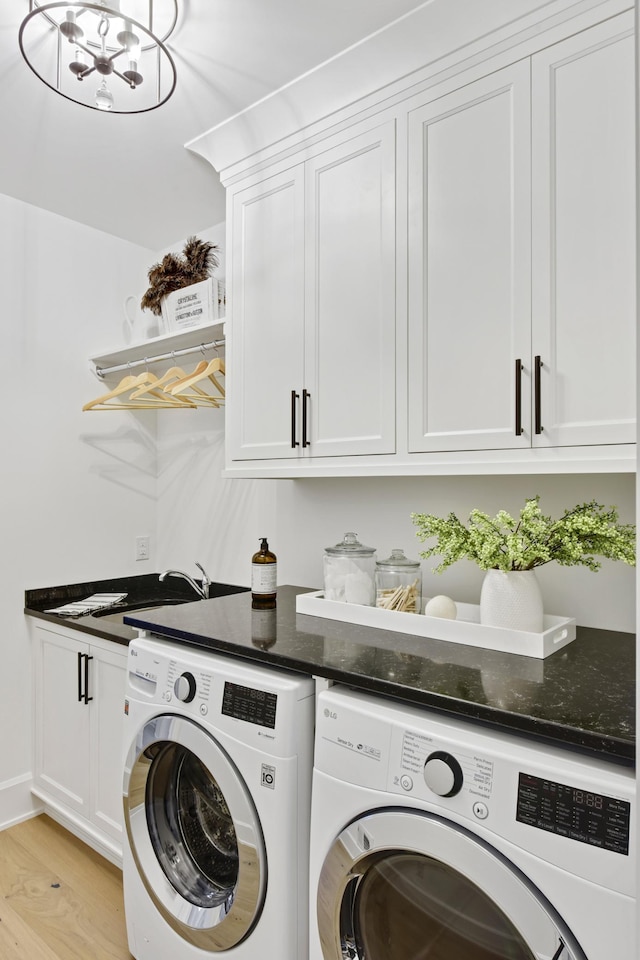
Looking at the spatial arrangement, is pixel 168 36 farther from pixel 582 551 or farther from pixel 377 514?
pixel 582 551

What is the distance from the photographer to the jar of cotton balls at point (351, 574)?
1737mm

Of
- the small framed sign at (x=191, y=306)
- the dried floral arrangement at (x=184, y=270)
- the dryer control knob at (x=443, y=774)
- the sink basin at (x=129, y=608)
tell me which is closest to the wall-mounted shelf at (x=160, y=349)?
the small framed sign at (x=191, y=306)

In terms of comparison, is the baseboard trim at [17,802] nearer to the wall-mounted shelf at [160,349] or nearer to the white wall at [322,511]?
the white wall at [322,511]

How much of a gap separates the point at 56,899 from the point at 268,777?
1267 mm

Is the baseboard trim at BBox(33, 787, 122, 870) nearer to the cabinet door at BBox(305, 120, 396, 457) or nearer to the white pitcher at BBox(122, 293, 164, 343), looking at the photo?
the cabinet door at BBox(305, 120, 396, 457)

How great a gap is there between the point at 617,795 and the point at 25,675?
2.37m

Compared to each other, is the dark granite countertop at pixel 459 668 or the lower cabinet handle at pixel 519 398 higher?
the lower cabinet handle at pixel 519 398

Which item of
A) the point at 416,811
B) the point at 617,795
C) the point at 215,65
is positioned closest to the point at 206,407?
the point at 215,65

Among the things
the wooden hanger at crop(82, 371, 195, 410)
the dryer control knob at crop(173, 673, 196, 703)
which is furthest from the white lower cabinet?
the wooden hanger at crop(82, 371, 195, 410)

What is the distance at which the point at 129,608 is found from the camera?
253 centimetres

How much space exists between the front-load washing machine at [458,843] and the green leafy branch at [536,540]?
418 millimetres

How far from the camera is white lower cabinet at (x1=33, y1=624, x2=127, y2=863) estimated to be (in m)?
2.02

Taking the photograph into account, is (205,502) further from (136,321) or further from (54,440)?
(136,321)

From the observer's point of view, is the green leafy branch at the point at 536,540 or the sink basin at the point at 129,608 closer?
the green leafy branch at the point at 536,540
